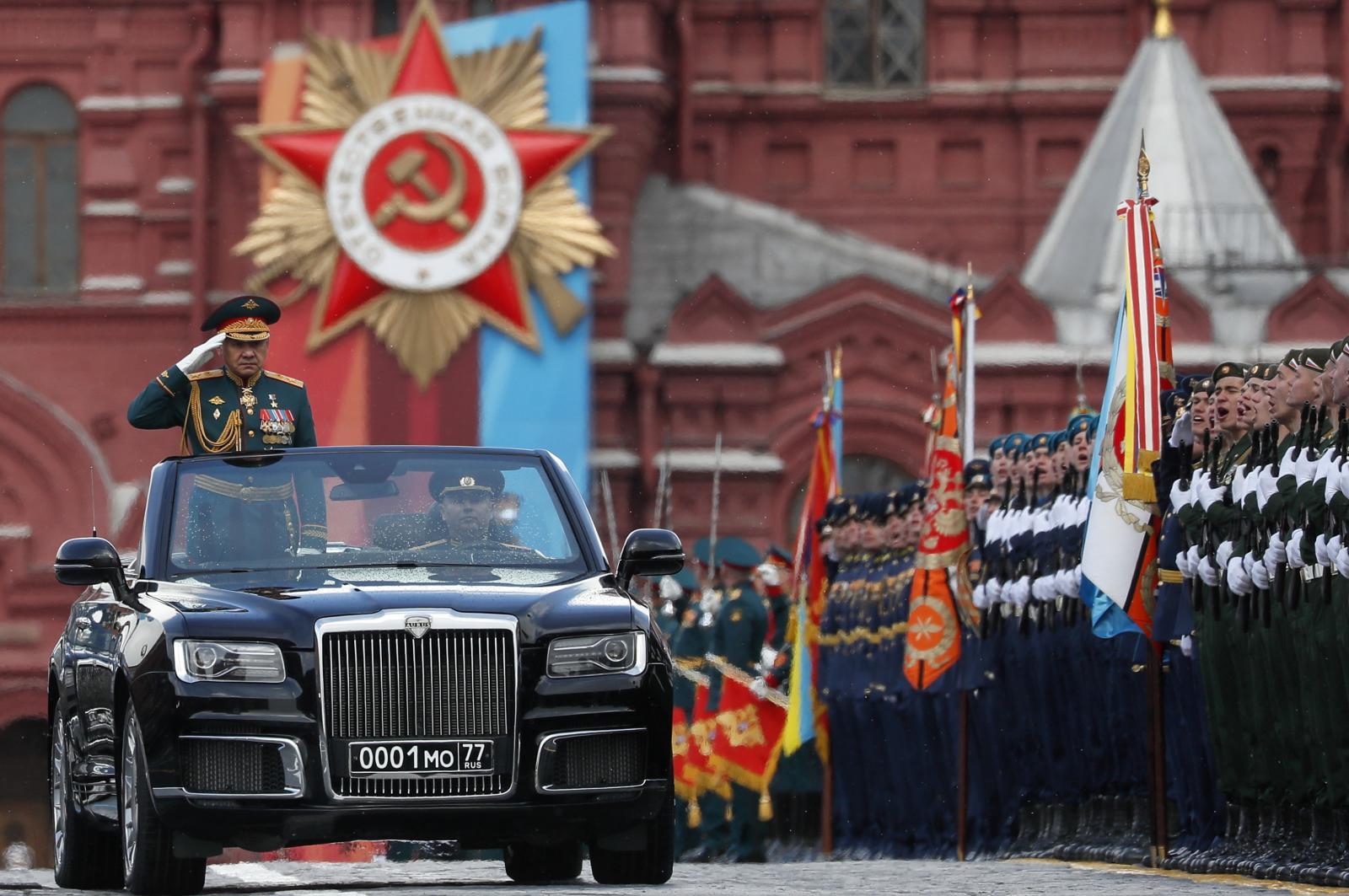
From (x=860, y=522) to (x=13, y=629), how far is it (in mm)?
14544

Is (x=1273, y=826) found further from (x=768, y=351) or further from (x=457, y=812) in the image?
(x=768, y=351)

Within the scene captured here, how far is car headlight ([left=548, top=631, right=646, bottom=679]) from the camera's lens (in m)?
8.66

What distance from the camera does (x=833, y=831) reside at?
1889 cm

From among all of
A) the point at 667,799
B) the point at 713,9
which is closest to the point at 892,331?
the point at 713,9

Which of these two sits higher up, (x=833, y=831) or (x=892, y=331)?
(x=892, y=331)

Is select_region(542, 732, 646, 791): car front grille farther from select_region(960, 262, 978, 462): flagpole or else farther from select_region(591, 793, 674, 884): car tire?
select_region(960, 262, 978, 462): flagpole

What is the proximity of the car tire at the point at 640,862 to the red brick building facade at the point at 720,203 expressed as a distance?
20922 millimetres

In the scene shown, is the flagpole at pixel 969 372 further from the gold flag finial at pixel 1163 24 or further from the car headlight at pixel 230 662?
the gold flag finial at pixel 1163 24

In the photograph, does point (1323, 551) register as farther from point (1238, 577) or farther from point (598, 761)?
point (598, 761)

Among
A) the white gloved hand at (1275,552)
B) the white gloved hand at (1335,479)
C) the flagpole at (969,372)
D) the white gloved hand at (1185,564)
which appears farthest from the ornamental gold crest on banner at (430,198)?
the white gloved hand at (1335,479)

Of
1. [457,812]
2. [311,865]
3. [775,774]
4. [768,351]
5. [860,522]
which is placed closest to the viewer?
[457,812]

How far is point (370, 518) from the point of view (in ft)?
31.1

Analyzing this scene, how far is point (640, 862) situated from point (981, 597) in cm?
586

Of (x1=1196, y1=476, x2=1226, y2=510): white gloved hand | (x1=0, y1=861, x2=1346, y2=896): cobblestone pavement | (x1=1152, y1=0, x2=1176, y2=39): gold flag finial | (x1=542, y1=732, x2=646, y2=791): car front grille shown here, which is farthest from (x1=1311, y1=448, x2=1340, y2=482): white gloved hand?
(x1=1152, y1=0, x2=1176, y2=39): gold flag finial
